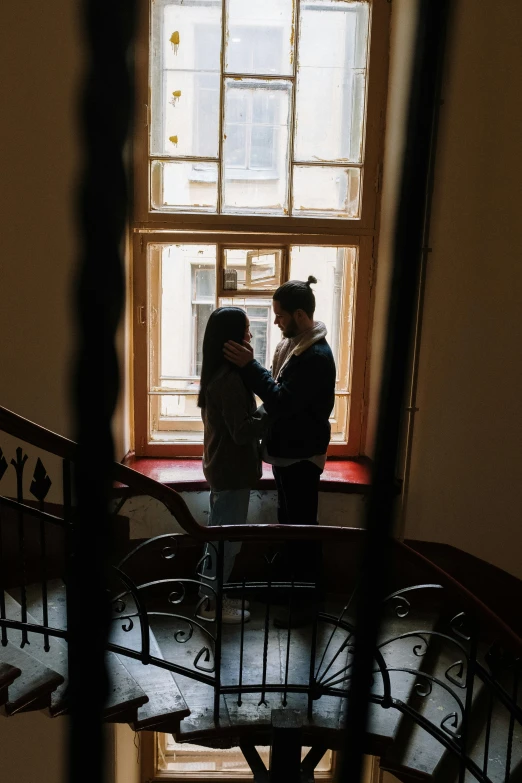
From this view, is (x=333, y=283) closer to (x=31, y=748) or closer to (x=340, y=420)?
(x=340, y=420)

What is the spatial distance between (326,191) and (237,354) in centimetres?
147

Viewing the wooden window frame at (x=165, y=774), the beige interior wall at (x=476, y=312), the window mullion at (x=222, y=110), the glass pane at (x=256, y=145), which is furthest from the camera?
the wooden window frame at (x=165, y=774)

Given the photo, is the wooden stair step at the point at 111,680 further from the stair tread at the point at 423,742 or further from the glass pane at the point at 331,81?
the glass pane at the point at 331,81

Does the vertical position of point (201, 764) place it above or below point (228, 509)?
below

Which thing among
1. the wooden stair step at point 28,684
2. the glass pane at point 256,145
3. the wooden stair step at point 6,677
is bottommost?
the wooden stair step at point 28,684

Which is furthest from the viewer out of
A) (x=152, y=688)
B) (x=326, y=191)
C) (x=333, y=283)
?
(x=333, y=283)

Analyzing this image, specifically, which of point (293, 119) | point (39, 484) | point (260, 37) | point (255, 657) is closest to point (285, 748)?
point (255, 657)

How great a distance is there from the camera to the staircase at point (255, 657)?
2.60 m

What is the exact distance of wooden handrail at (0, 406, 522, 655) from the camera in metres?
2.38

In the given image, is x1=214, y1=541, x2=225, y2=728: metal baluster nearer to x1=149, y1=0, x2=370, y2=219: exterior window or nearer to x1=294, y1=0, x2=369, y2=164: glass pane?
x1=149, y1=0, x2=370, y2=219: exterior window

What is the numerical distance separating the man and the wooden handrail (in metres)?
0.26

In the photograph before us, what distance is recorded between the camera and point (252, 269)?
389 centimetres

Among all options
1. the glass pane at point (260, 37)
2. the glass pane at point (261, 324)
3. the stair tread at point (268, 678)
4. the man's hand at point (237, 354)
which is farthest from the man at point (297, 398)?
the glass pane at point (260, 37)

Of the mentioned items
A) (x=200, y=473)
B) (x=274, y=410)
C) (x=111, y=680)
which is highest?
(x=274, y=410)
